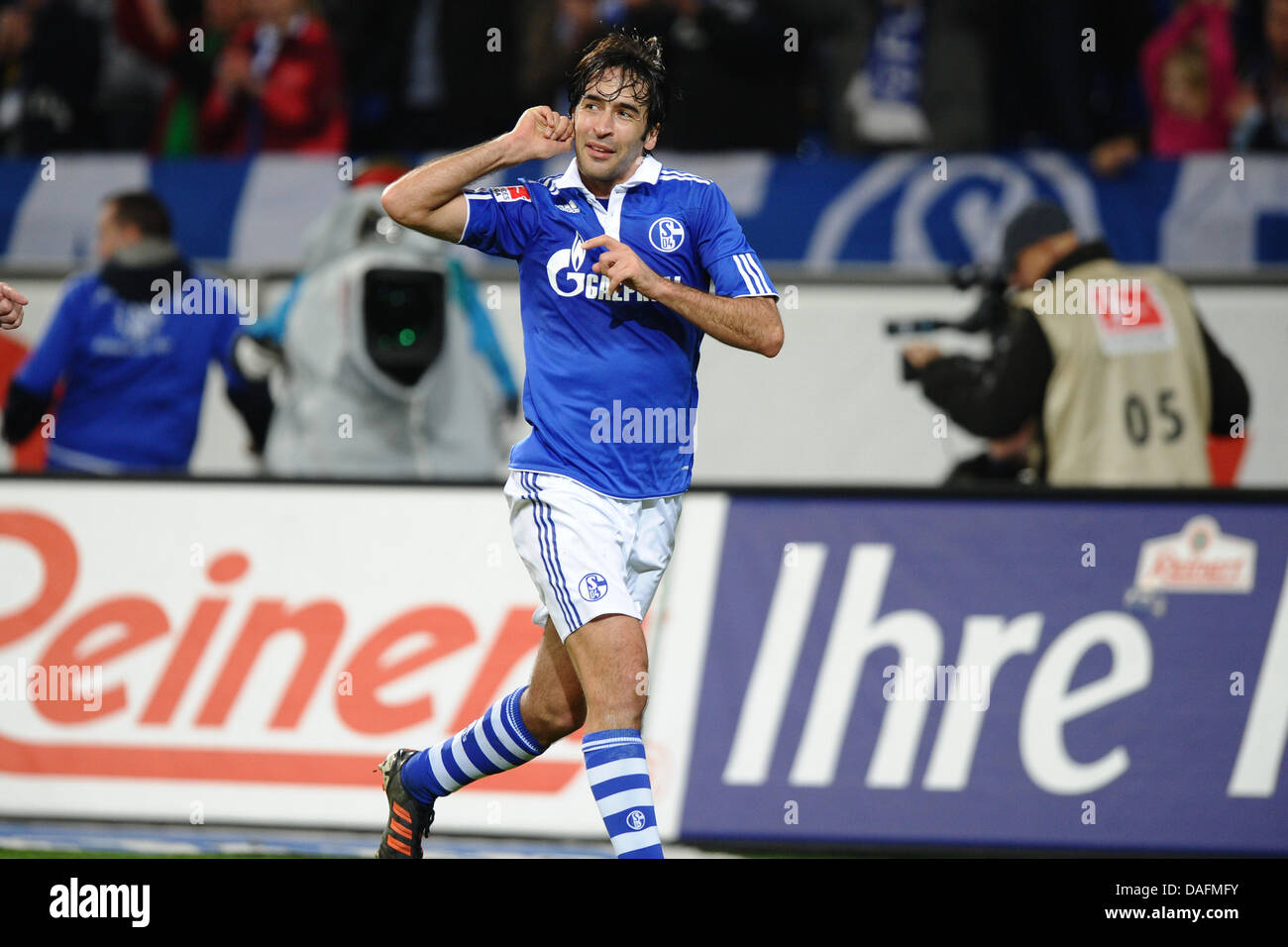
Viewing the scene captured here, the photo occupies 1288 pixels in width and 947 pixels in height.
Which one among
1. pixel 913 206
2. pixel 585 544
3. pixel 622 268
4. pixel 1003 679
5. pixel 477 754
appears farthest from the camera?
pixel 913 206

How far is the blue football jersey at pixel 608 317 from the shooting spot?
5.02m

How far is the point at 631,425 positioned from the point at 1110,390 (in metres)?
3.25

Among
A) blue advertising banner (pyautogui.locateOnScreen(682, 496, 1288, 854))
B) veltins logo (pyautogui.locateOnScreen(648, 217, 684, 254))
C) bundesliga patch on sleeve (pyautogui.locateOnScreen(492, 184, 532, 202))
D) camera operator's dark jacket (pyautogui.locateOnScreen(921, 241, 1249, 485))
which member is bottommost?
blue advertising banner (pyautogui.locateOnScreen(682, 496, 1288, 854))

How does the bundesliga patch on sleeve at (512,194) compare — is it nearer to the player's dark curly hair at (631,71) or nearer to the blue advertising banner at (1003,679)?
the player's dark curly hair at (631,71)

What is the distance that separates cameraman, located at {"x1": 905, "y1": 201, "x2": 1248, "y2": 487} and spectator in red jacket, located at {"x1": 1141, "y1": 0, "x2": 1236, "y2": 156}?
3.56 metres

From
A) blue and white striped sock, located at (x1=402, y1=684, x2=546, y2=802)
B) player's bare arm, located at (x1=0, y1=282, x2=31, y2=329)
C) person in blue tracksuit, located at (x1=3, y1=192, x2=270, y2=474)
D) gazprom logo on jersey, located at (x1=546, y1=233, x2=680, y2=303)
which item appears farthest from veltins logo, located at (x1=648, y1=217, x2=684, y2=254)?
person in blue tracksuit, located at (x1=3, y1=192, x2=270, y2=474)

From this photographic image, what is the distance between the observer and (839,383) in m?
9.63

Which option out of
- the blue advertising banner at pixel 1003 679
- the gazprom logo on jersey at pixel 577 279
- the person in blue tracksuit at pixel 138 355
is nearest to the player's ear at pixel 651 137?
the gazprom logo on jersey at pixel 577 279

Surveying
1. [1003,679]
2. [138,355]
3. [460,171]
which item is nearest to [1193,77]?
[1003,679]

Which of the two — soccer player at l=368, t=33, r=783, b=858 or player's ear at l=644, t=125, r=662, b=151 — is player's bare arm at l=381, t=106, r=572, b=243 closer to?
soccer player at l=368, t=33, r=783, b=858

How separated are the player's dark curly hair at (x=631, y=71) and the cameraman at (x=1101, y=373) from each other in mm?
2963

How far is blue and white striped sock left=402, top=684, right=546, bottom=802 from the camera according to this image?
527cm

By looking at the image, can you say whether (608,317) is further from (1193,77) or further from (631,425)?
(1193,77)

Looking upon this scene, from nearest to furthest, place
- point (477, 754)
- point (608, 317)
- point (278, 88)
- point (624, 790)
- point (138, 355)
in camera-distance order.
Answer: point (624, 790)
point (608, 317)
point (477, 754)
point (138, 355)
point (278, 88)
